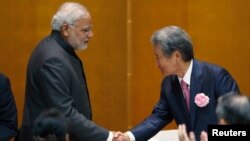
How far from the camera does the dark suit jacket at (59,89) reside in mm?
4289

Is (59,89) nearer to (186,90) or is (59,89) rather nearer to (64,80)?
(64,80)

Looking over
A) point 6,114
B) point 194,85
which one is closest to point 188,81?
point 194,85

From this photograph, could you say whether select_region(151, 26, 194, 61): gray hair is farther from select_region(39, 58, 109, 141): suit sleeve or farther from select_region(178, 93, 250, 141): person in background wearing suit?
select_region(178, 93, 250, 141): person in background wearing suit

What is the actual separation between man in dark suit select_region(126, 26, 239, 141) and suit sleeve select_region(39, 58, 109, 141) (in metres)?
0.62

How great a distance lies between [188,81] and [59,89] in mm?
861

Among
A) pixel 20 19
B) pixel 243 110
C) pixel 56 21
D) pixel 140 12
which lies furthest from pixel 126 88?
pixel 243 110

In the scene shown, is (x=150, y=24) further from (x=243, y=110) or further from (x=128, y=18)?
(x=243, y=110)

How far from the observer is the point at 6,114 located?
470 cm

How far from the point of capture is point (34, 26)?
5961mm

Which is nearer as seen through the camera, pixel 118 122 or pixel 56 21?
pixel 56 21

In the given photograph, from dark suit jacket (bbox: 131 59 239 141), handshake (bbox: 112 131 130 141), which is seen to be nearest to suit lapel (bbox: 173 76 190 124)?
dark suit jacket (bbox: 131 59 239 141)

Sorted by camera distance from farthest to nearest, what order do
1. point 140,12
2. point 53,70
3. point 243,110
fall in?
point 140,12 < point 53,70 < point 243,110

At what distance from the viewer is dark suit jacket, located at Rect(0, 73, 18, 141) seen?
15.4ft

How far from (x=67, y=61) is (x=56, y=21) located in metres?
0.29
